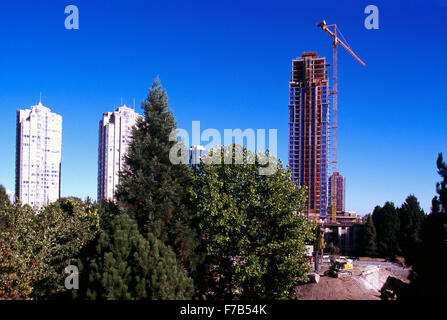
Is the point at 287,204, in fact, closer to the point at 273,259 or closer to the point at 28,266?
the point at 273,259

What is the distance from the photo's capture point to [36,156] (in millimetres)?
96812

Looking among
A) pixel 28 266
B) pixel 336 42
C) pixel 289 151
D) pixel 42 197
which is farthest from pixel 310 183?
pixel 28 266

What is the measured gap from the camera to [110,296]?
1283 cm

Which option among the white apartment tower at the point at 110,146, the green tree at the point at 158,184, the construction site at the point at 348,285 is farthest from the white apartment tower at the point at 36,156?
the green tree at the point at 158,184

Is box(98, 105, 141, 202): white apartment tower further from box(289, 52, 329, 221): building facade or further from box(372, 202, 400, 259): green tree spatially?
box(372, 202, 400, 259): green tree

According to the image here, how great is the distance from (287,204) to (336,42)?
101m

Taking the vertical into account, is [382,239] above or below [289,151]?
below

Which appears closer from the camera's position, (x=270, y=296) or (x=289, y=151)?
(x=270, y=296)

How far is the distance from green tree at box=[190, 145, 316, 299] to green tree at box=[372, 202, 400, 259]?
4626cm

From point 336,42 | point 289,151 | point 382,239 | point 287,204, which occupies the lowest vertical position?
point 382,239

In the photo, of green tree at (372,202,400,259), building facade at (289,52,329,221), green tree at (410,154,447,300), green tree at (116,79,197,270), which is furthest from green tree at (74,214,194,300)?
building facade at (289,52,329,221)

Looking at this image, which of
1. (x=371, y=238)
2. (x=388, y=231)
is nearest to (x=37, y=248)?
(x=388, y=231)

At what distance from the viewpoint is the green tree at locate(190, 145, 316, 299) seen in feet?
68.8

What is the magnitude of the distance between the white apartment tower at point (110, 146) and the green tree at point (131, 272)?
282 feet
